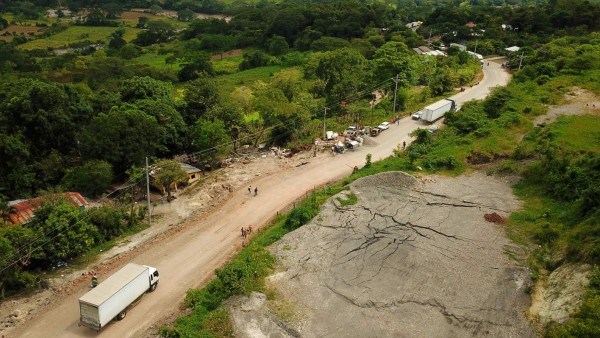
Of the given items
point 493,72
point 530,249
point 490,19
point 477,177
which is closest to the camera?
point 530,249

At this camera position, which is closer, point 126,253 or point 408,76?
point 126,253

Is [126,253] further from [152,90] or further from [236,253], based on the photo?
[152,90]

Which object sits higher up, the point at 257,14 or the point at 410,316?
the point at 257,14

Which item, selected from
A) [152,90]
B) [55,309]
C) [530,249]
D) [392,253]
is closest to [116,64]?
[152,90]

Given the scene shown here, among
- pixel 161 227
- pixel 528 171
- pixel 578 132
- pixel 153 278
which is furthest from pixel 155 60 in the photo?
pixel 528 171

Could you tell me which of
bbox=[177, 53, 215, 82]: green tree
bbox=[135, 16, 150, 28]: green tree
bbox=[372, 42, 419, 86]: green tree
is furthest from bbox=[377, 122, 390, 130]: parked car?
bbox=[135, 16, 150, 28]: green tree

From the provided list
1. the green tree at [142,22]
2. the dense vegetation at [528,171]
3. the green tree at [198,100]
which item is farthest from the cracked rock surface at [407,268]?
the green tree at [142,22]

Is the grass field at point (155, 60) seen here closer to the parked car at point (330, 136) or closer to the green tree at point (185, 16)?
the parked car at point (330, 136)

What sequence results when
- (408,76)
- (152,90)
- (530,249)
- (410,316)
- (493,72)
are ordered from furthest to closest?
(493,72) → (408,76) → (152,90) → (530,249) → (410,316)
